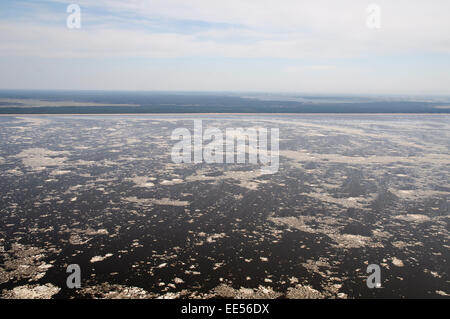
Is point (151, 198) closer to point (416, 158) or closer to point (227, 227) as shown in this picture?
point (227, 227)

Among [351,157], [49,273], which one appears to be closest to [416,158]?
[351,157]

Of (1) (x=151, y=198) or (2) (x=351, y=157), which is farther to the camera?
(2) (x=351, y=157)

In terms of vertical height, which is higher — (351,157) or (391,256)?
(351,157)

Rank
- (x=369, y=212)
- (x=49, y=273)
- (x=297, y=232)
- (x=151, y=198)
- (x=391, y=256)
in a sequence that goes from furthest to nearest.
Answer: (x=151, y=198) → (x=369, y=212) → (x=297, y=232) → (x=391, y=256) → (x=49, y=273)
